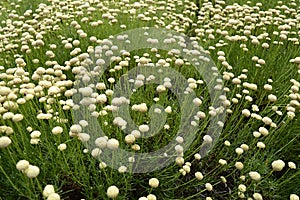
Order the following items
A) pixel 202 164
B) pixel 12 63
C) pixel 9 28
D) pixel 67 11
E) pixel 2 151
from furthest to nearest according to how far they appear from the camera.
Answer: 1. pixel 67 11
2. pixel 9 28
3. pixel 12 63
4. pixel 202 164
5. pixel 2 151

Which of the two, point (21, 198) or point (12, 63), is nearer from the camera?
point (21, 198)

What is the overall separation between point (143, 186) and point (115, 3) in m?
3.12

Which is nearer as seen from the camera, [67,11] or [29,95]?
[29,95]

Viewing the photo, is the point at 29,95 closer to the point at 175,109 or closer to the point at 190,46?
the point at 175,109

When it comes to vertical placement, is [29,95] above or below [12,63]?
above

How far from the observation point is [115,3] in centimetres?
436

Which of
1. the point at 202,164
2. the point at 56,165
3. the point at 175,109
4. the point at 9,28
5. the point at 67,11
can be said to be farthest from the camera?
the point at 67,11

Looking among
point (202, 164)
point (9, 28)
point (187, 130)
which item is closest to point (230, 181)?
point (202, 164)

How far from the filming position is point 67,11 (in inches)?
163

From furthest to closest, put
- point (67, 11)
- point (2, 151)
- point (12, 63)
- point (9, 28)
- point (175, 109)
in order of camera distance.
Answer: point (67, 11) → point (9, 28) → point (12, 63) → point (175, 109) → point (2, 151)

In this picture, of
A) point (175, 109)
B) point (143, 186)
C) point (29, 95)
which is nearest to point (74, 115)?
point (29, 95)

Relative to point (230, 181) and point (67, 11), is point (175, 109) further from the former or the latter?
point (67, 11)

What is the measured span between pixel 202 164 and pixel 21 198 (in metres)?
1.33

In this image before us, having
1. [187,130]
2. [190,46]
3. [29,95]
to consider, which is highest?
[29,95]
